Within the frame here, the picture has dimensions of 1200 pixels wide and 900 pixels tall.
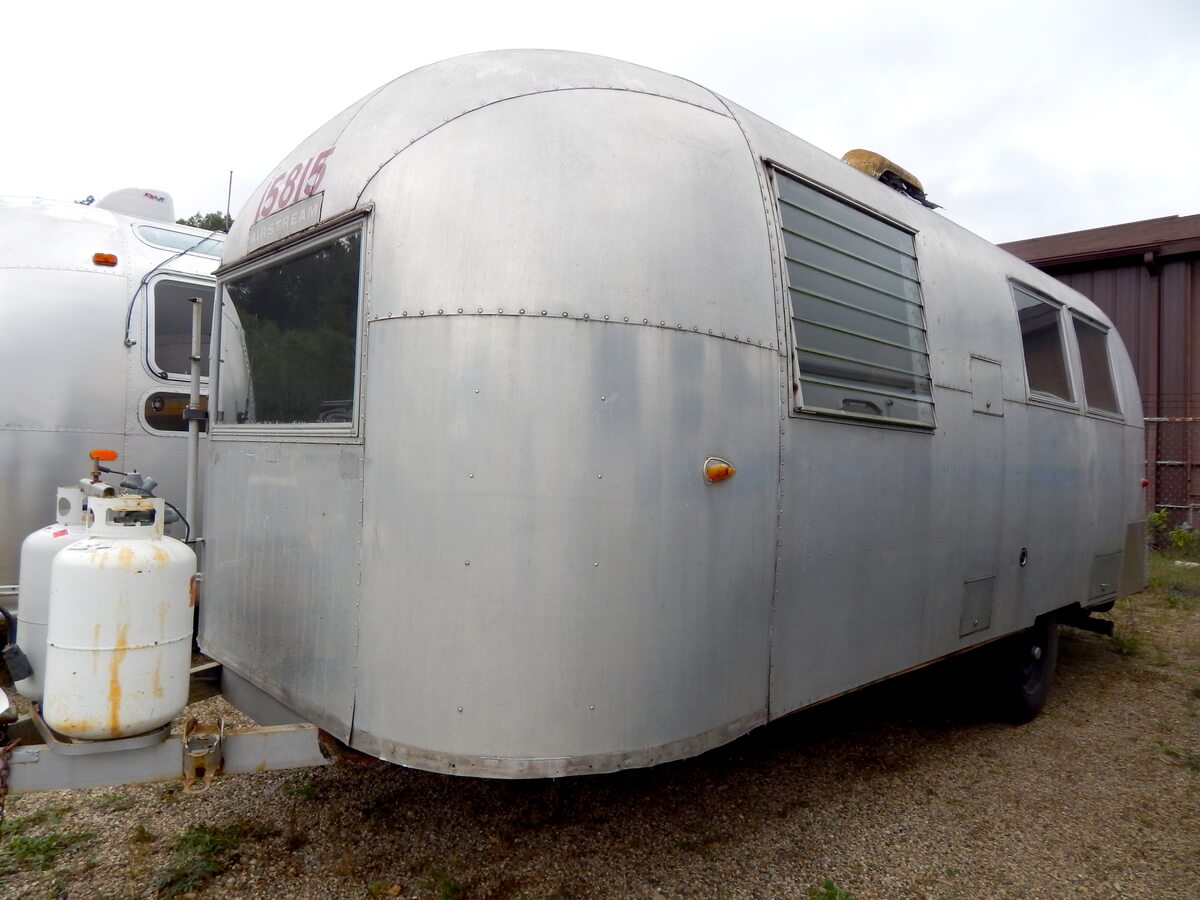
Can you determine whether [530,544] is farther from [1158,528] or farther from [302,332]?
[1158,528]

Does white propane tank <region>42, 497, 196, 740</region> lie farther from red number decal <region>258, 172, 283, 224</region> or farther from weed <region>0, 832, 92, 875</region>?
red number decal <region>258, 172, 283, 224</region>

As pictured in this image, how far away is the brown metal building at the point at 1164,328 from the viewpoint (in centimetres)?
1218

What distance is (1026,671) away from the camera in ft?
16.4

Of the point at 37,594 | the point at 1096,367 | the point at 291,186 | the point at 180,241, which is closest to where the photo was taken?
the point at 37,594

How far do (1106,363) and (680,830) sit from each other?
185 inches

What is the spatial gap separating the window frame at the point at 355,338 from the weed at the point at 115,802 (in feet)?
5.52

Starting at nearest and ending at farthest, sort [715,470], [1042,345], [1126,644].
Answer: [715,470] < [1042,345] < [1126,644]

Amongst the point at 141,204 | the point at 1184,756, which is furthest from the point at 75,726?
the point at 1184,756

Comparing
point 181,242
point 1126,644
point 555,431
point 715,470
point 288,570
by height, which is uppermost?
point 181,242

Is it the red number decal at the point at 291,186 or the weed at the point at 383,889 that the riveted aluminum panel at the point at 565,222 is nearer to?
the red number decal at the point at 291,186

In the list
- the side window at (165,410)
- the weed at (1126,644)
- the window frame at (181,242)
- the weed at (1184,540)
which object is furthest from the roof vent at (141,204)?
the weed at (1184,540)

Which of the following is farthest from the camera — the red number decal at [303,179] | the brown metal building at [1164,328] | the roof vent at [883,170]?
the brown metal building at [1164,328]

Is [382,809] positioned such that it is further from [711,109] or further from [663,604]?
[711,109]

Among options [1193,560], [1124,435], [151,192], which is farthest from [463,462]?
[1193,560]
